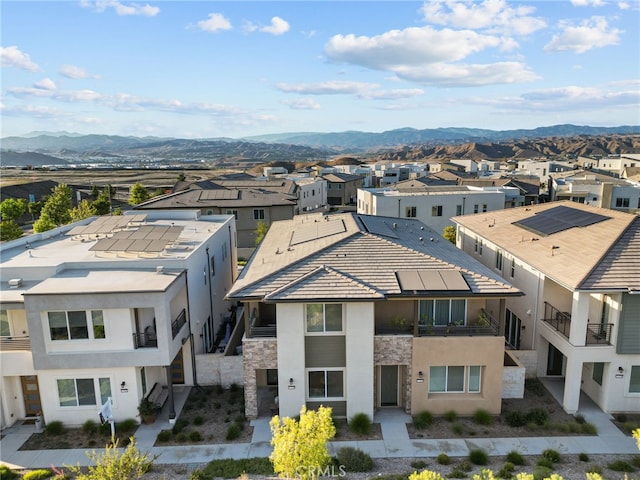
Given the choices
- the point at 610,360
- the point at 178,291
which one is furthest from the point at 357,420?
the point at 610,360

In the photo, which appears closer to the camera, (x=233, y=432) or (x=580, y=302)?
(x=233, y=432)

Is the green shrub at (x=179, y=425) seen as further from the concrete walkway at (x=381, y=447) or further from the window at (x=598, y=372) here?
the window at (x=598, y=372)

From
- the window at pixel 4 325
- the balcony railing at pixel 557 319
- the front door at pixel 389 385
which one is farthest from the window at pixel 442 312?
the window at pixel 4 325

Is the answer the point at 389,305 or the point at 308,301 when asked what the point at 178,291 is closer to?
the point at 308,301

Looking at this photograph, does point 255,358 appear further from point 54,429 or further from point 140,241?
point 140,241

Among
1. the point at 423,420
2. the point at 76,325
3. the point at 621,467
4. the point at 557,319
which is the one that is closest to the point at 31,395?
the point at 76,325
